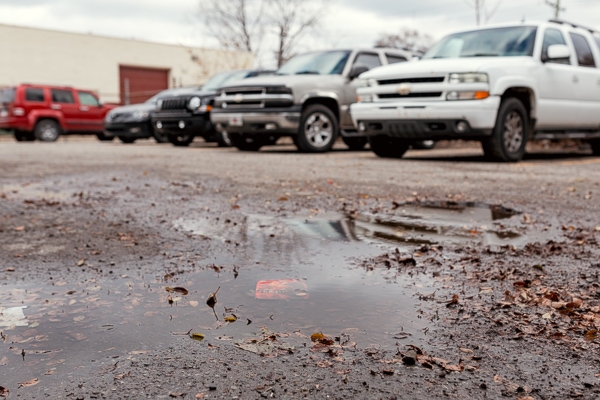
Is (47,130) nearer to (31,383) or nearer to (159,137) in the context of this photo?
(159,137)

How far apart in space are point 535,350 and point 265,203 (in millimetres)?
3470

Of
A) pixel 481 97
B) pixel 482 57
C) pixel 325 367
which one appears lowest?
pixel 325 367

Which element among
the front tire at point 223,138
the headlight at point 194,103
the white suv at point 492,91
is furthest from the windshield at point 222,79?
the white suv at point 492,91

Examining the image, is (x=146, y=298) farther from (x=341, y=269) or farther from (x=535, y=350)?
(x=535, y=350)

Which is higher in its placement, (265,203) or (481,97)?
(481,97)

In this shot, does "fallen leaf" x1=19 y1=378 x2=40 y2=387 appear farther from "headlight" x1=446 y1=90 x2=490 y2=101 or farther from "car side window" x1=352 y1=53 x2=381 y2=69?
"car side window" x1=352 y1=53 x2=381 y2=69

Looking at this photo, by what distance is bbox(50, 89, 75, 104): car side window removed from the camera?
1929 centimetres

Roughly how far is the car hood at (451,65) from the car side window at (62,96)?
13.1 meters

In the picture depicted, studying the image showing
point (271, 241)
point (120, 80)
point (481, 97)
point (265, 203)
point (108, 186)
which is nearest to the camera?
point (271, 241)

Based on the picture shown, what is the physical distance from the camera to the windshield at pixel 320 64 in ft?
39.0

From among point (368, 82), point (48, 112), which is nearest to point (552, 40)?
point (368, 82)

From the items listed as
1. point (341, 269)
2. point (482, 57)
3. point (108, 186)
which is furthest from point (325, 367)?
point (482, 57)

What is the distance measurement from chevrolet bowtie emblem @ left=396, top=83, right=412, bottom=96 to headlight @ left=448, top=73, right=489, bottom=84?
628 mm

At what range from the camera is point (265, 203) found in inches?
215
